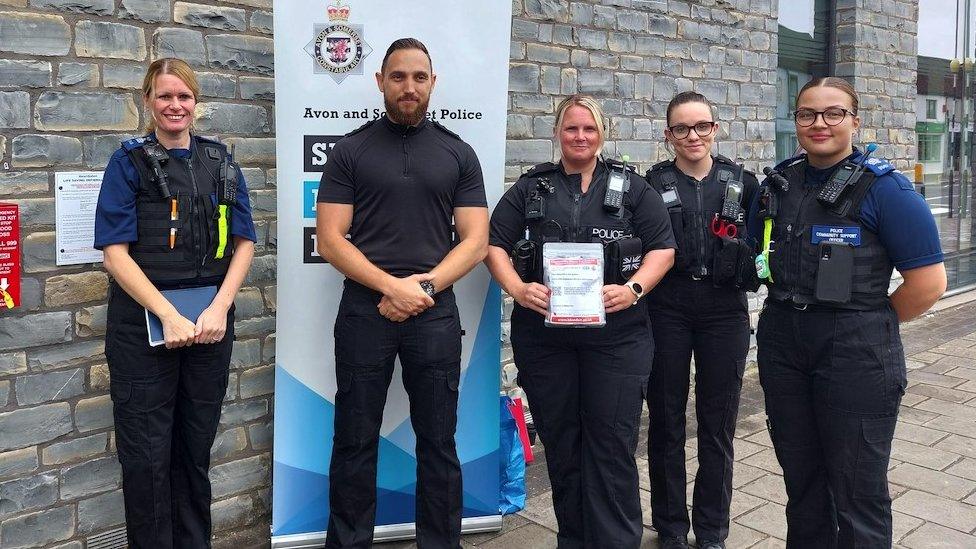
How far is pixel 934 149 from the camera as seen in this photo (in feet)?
Answer: 31.7

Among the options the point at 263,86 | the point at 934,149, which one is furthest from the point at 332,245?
the point at 934,149

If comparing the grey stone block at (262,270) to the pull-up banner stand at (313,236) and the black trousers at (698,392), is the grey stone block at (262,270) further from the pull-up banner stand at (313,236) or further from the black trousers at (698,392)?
the black trousers at (698,392)

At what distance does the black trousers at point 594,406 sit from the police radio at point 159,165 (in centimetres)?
A: 143

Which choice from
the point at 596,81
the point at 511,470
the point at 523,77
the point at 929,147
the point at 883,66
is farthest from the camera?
the point at 929,147

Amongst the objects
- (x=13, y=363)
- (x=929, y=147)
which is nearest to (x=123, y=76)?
(x=13, y=363)

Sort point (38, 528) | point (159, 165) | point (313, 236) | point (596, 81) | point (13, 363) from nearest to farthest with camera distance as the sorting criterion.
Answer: point (159, 165) < point (13, 363) < point (38, 528) < point (313, 236) < point (596, 81)

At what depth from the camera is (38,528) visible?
3205mm

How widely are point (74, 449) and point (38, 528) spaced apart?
33 cm

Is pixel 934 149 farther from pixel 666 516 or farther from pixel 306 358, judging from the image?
pixel 306 358

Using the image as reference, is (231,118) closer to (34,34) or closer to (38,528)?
(34,34)

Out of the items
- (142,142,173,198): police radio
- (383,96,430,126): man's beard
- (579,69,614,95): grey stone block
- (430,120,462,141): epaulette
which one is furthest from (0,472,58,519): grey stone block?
(579,69,614,95): grey stone block

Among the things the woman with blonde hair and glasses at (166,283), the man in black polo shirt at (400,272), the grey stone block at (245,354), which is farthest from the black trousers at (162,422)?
the grey stone block at (245,354)

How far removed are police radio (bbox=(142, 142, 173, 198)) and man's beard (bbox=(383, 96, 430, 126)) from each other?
850mm

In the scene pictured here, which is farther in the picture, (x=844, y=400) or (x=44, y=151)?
(x=44, y=151)
